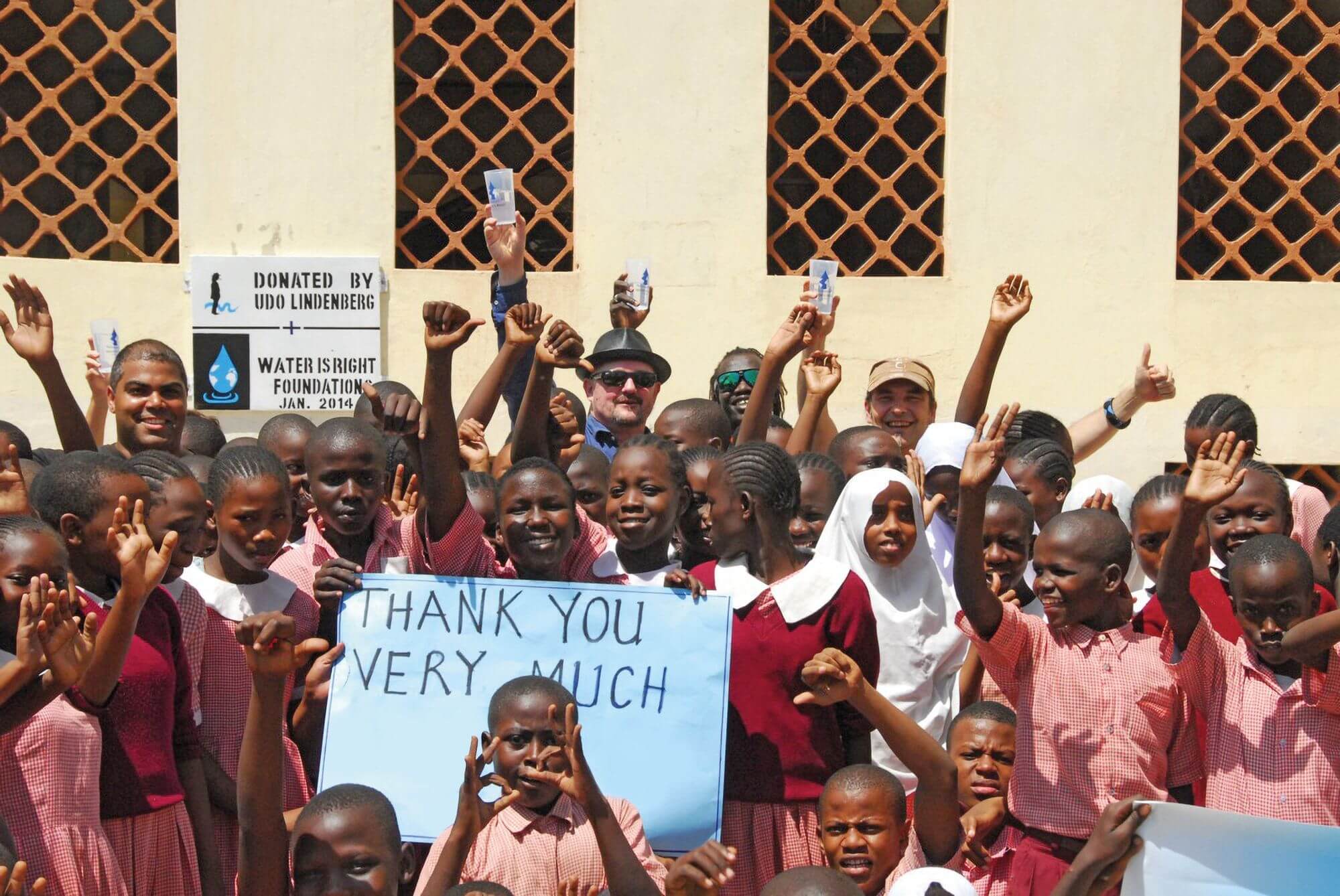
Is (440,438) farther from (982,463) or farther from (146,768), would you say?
(982,463)

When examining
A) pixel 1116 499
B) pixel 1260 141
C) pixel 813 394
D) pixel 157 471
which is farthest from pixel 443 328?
pixel 1260 141

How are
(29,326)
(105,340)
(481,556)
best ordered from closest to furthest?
1. (481,556)
2. (29,326)
3. (105,340)

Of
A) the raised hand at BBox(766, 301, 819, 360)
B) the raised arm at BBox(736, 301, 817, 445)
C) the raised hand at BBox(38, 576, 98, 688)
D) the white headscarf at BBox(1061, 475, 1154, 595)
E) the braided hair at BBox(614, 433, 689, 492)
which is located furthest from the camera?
the raised hand at BBox(766, 301, 819, 360)

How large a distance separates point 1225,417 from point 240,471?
10.9 ft

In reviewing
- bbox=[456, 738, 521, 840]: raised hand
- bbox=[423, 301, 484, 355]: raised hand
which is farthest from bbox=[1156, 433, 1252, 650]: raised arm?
bbox=[423, 301, 484, 355]: raised hand

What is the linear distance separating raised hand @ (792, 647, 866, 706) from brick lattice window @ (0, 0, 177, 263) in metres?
5.19

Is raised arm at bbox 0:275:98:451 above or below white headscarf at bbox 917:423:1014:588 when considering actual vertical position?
above

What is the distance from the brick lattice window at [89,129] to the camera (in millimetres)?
8102

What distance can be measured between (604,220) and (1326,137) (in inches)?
140

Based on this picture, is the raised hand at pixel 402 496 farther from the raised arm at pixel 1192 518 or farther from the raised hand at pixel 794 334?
the raised arm at pixel 1192 518

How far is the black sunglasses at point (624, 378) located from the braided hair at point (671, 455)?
1.19 metres

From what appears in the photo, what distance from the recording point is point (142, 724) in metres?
3.83

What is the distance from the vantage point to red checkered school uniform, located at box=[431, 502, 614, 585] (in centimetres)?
452

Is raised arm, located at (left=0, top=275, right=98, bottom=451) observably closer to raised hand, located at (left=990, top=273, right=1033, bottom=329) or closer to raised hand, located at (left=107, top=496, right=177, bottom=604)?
raised hand, located at (left=107, top=496, right=177, bottom=604)
